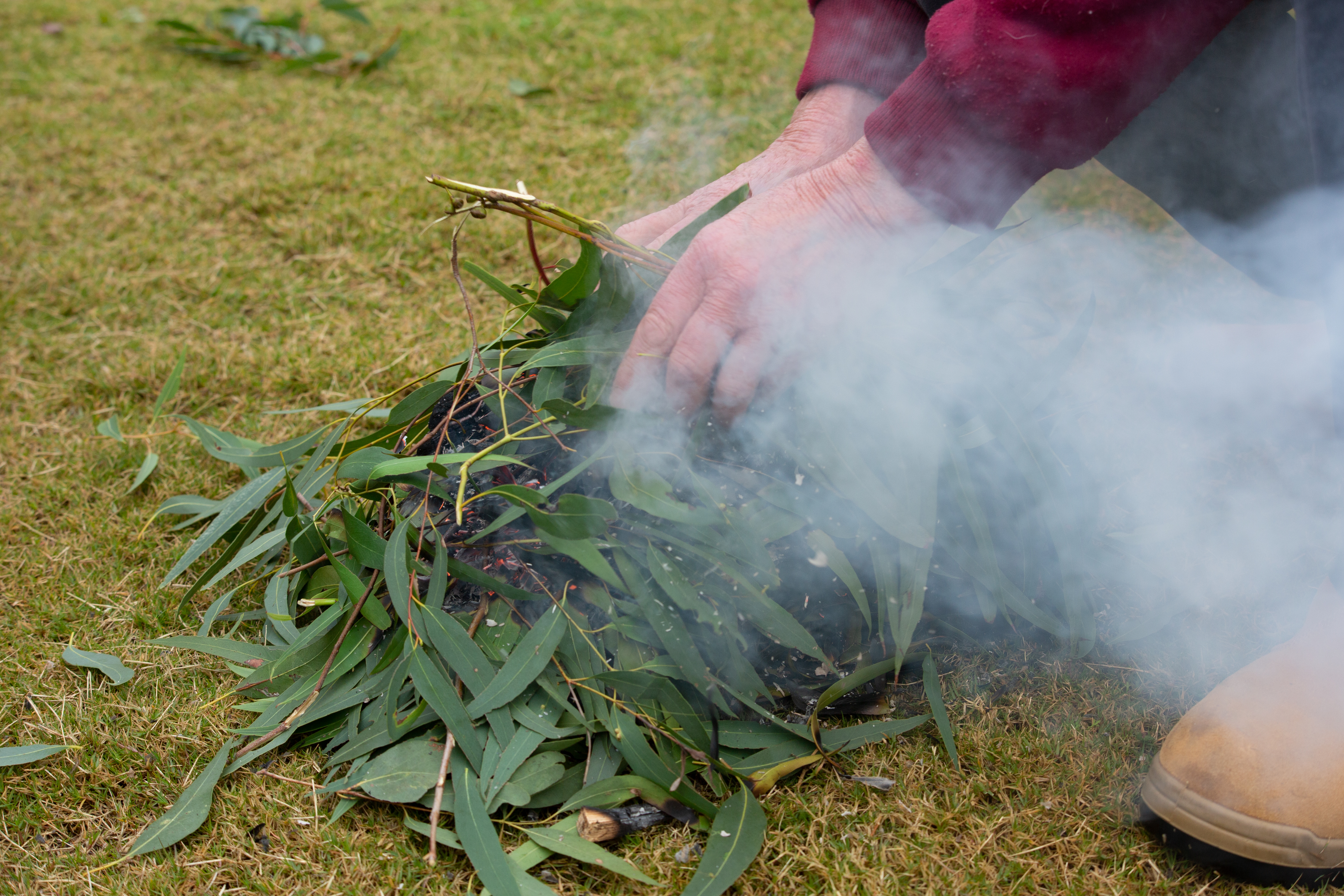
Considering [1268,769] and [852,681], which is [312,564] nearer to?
[852,681]

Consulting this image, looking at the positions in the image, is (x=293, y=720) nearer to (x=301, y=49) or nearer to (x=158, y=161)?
(x=158, y=161)

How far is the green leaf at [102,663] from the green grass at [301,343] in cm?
2

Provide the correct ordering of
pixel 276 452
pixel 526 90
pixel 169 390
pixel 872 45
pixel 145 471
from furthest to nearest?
pixel 526 90, pixel 169 390, pixel 145 471, pixel 276 452, pixel 872 45

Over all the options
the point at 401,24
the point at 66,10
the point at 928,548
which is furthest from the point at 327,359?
the point at 66,10

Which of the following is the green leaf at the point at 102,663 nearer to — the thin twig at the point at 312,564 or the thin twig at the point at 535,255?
the thin twig at the point at 312,564

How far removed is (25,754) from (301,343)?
1.01m

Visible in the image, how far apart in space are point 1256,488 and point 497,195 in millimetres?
1321

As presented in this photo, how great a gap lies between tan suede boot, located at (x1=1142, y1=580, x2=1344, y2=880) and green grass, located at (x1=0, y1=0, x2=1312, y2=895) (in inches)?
2.4

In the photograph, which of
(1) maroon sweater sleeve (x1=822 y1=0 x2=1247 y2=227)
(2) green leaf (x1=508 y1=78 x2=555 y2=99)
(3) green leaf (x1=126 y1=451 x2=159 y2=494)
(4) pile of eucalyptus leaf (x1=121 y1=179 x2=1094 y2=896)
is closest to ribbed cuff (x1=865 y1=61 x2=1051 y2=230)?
(1) maroon sweater sleeve (x1=822 y1=0 x2=1247 y2=227)

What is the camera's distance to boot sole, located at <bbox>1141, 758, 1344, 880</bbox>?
1.02 meters

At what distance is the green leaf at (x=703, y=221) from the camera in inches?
47.3

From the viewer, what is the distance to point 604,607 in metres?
1.15

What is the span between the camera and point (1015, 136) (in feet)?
3.35

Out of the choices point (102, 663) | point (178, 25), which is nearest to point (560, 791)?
point (102, 663)
